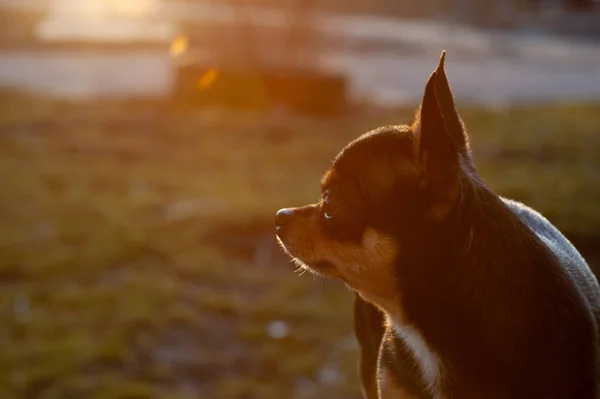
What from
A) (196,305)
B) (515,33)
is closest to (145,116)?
(196,305)

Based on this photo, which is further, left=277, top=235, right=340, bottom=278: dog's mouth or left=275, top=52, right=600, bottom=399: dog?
left=277, top=235, right=340, bottom=278: dog's mouth

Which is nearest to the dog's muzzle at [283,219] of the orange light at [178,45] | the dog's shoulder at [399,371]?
the dog's shoulder at [399,371]

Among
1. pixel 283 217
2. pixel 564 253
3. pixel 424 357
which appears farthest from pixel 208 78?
pixel 424 357

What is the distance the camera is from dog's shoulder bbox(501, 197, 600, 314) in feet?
10.3

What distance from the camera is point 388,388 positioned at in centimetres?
316

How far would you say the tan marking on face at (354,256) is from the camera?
298 cm

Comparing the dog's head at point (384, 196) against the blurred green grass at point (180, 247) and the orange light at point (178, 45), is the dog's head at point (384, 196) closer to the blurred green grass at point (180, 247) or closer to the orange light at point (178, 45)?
the blurred green grass at point (180, 247)

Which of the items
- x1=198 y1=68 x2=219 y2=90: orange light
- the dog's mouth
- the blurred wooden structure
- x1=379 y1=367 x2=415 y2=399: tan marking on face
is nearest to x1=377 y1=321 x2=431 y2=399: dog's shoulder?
x1=379 y1=367 x2=415 y2=399: tan marking on face

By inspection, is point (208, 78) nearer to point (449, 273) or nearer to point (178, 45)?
point (178, 45)

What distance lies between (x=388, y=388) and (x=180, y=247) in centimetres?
479

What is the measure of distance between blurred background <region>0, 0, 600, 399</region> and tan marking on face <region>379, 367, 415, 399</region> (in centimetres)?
220

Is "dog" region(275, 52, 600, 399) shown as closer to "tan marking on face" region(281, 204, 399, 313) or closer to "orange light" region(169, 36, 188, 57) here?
"tan marking on face" region(281, 204, 399, 313)

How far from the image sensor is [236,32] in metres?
24.2

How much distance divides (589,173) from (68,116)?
26.4 ft
